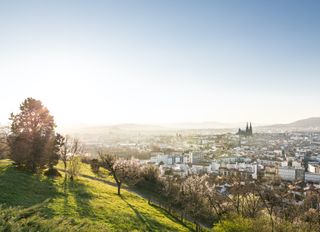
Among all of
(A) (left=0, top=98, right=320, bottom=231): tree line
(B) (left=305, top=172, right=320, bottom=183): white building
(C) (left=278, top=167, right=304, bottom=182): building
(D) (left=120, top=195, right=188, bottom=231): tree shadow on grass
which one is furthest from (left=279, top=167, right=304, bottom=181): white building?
(D) (left=120, top=195, right=188, bottom=231): tree shadow on grass

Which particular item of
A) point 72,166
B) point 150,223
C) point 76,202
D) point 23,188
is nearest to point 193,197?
point 150,223

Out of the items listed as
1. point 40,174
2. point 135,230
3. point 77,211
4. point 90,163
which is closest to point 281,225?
point 135,230

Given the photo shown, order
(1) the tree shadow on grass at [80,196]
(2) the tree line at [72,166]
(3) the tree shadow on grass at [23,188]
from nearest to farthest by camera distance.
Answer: (3) the tree shadow on grass at [23,188]
(1) the tree shadow on grass at [80,196]
(2) the tree line at [72,166]

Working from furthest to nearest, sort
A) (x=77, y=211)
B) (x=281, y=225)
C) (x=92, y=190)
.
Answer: (x=92, y=190) → (x=281, y=225) → (x=77, y=211)

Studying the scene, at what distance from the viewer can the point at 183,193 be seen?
4722 centimetres

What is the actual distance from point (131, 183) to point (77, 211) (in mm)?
29537

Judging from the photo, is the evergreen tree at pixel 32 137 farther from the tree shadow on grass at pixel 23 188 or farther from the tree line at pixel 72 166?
the tree shadow on grass at pixel 23 188

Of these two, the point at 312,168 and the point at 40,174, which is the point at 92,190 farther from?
the point at 312,168

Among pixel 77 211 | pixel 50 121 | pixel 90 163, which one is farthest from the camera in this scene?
pixel 90 163

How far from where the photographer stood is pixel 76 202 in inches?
1153

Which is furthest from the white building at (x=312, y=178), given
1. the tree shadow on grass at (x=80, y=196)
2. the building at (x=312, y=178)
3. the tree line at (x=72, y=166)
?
the tree shadow on grass at (x=80, y=196)

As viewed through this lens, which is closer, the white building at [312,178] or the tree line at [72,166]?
the tree line at [72,166]

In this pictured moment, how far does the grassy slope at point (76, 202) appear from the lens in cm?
2438

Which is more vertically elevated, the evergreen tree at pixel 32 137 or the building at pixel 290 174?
the evergreen tree at pixel 32 137
